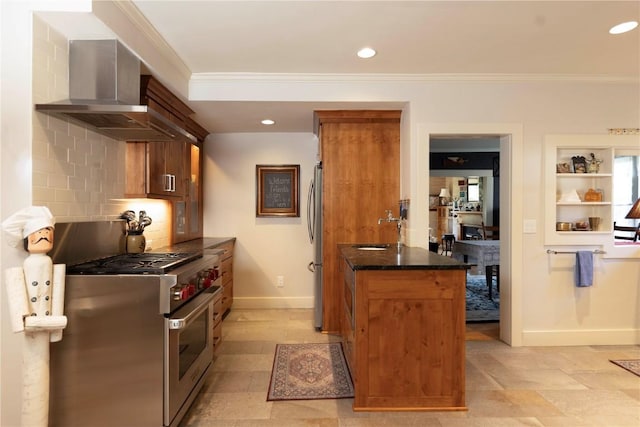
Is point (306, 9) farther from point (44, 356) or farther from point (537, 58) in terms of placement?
point (44, 356)

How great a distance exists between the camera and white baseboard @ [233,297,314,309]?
443 cm

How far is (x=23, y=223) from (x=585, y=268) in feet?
13.5

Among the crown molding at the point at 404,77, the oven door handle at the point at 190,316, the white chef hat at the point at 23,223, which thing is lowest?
the oven door handle at the point at 190,316

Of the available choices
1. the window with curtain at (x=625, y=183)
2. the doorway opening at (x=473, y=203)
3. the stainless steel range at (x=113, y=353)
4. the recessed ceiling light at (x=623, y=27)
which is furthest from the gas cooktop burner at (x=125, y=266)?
the window with curtain at (x=625, y=183)

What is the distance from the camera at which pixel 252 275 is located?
14.6 ft

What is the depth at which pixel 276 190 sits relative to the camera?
14.7 feet

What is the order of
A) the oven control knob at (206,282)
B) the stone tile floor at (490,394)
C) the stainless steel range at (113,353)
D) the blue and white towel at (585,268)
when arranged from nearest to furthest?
the stainless steel range at (113,353) < the stone tile floor at (490,394) < the oven control knob at (206,282) < the blue and white towel at (585,268)

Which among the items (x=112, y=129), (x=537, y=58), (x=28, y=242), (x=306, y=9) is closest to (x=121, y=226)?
(x=112, y=129)

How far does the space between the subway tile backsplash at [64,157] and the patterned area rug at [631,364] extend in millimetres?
4167

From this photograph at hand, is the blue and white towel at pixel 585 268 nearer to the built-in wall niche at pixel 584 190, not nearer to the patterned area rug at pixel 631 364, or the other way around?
the built-in wall niche at pixel 584 190

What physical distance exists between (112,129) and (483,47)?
2.74 m

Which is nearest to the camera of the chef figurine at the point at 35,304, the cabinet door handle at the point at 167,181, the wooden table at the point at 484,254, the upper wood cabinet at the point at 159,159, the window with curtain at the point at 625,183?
the chef figurine at the point at 35,304

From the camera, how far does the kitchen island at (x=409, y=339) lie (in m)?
2.10

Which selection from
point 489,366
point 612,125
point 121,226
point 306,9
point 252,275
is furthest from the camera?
point 252,275
